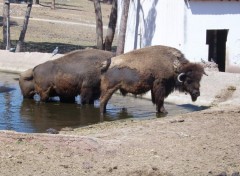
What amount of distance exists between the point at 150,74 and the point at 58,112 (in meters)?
2.50

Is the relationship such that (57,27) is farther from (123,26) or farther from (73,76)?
(73,76)

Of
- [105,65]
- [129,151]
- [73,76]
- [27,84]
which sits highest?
[129,151]

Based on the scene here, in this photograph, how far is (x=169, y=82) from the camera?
1672 centimetres

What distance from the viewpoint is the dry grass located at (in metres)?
35.3

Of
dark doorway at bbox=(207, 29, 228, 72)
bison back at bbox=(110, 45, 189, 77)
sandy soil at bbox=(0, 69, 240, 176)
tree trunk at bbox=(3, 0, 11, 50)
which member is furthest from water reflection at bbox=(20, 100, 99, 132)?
tree trunk at bbox=(3, 0, 11, 50)

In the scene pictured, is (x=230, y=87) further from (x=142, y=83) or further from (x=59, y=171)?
(x=59, y=171)

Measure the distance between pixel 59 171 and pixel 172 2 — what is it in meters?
16.0

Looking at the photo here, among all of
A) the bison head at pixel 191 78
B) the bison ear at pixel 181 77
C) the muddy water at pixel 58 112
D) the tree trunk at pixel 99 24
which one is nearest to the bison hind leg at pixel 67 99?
the muddy water at pixel 58 112

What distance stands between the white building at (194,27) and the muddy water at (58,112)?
5.43 meters

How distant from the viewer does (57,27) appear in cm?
4594

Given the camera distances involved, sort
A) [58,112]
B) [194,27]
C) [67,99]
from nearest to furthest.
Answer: [58,112]
[67,99]
[194,27]

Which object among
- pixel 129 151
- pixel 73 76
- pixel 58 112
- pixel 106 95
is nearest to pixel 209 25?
pixel 73 76

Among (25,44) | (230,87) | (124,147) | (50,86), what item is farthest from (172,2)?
(124,147)

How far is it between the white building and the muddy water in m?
5.43
